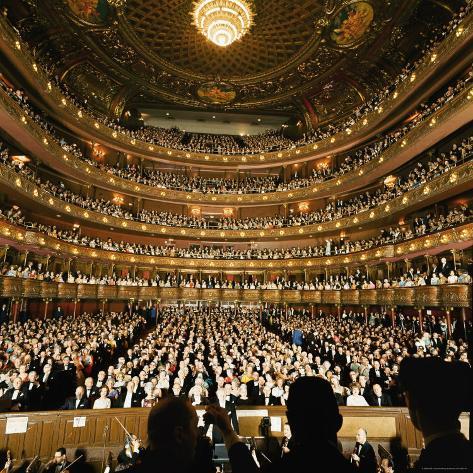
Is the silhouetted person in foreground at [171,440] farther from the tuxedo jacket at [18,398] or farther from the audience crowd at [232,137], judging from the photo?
the audience crowd at [232,137]

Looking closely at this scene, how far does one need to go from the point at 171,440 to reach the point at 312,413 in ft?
2.15

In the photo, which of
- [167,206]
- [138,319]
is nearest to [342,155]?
[167,206]

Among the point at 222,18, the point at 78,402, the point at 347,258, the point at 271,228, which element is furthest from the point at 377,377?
the point at 271,228

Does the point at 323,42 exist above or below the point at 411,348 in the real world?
above

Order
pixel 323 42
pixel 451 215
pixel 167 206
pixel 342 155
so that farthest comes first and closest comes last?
pixel 167 206 → pixel 342 155 → pixel 323 42 → pixel 451 215

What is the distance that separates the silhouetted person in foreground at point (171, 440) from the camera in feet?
4.91

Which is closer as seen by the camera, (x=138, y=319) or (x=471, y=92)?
(x=471, y=92)

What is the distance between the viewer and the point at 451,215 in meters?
15.1

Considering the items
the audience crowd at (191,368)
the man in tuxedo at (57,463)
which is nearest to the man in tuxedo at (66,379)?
the audience crowd at (191,368)

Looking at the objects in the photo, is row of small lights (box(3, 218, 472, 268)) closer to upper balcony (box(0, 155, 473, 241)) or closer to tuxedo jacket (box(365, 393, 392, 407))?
upper balcony (box(0, 155, 473, 241))

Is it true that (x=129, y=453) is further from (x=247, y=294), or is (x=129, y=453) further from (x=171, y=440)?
(x=247, y=294)

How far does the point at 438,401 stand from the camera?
58.4 inches

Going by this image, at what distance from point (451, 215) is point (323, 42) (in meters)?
13.6

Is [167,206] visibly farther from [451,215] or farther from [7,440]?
[7,440]
